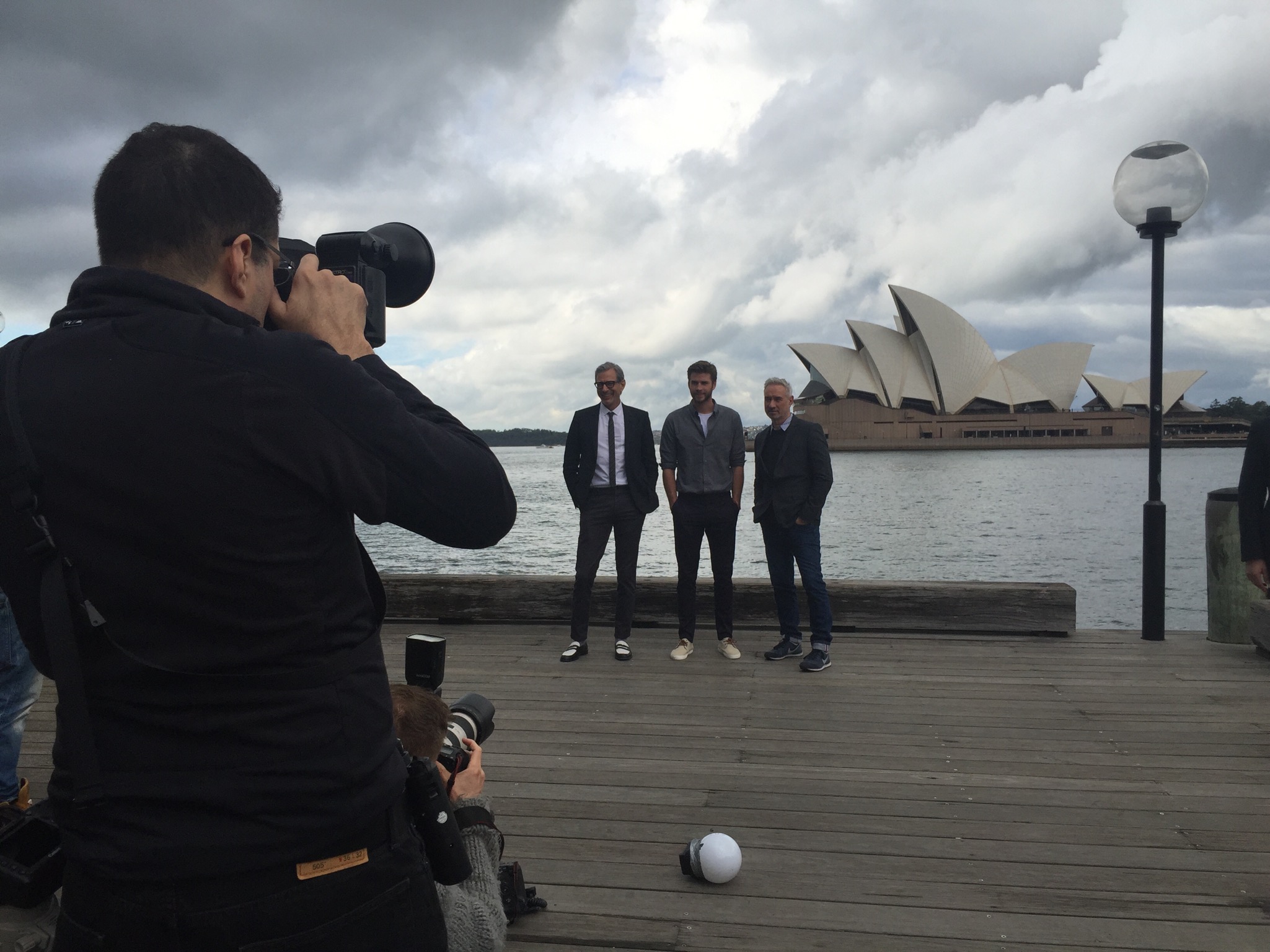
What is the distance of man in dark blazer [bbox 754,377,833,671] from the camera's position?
4.84m

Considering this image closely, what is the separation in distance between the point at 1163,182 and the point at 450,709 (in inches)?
206

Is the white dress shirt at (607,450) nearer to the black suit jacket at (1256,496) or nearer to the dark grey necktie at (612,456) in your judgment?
the dark grey necktie at (612,456)

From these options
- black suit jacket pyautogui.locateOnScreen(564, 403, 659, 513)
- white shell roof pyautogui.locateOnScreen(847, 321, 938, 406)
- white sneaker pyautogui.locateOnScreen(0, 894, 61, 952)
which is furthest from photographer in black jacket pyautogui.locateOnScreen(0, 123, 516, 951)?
white shell roof pyautogui.locateOnScreen(847, 321, 938, 406)

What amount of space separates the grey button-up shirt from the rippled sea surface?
94cm

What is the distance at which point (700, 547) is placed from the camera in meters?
5.04

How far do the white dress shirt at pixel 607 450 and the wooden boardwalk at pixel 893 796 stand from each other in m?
1.00

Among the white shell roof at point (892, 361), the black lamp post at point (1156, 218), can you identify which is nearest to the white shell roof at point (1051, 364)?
the white shell roof at point (892, 361)

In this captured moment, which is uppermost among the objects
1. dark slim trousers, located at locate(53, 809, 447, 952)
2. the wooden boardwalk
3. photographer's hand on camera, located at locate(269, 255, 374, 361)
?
photographer's hand on camera, located at locate(269, 255, 374, 361)

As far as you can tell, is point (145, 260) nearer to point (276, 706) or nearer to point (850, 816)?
point (276, 706)

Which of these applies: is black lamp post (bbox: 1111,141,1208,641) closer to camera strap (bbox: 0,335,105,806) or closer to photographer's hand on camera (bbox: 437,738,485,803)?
photographer's hand on camera (bbox: 437,738,485,803)

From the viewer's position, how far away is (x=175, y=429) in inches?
31.3

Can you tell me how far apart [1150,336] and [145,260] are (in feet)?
18.4

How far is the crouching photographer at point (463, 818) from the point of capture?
61.8 inches

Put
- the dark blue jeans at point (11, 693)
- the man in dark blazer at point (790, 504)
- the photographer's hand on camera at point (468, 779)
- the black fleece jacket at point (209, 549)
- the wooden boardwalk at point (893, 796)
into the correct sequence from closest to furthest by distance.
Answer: the black fleece jacket at point (209, 549)
the photographer's hand on camera at point (468, 779)
the wooden boardwalk at point (893, 796)
the dark blue jeans at point (11, 693)
the man in dark blazer at point (790, 504)
